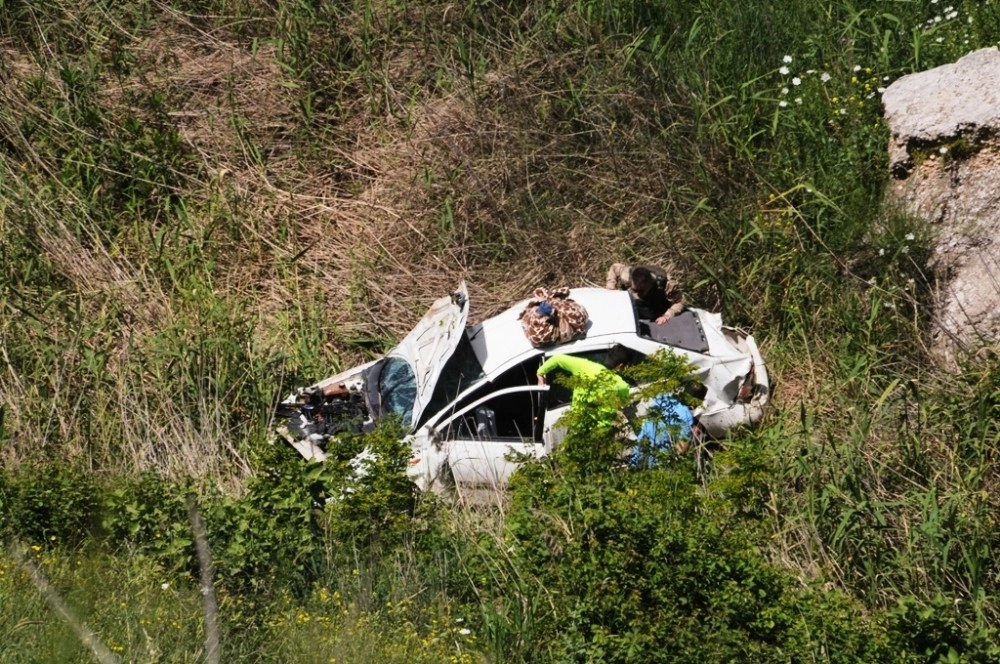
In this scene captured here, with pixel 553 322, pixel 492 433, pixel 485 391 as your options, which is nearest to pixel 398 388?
pixel 485 391

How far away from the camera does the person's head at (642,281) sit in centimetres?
937

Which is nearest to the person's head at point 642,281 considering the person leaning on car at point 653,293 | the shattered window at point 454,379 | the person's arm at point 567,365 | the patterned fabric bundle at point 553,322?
the person leaning on car at point 653,293

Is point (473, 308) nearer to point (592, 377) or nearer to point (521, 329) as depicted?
point (521, 329)

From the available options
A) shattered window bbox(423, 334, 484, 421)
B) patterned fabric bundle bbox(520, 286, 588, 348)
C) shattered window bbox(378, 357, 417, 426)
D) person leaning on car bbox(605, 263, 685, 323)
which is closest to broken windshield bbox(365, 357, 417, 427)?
shattered window bbox(378, 357, 417, 426)

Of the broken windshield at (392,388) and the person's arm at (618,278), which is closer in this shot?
the broken windshield at (392,388)

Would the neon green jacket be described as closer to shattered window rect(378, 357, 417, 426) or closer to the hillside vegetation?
the hillside vegetation

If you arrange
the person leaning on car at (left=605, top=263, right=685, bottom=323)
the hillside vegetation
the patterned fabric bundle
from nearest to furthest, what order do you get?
1. the hillside vegetation
2. the patterned fabric bundle
3. the person leaning on car at (left=605, top=263, right=685, bottom=323)

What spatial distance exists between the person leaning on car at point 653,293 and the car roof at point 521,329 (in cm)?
33

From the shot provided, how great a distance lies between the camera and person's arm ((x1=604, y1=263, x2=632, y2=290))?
381 inches

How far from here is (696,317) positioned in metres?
9.12

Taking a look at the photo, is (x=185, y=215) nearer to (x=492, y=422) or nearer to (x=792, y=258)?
Answer: (x=492, y=422)

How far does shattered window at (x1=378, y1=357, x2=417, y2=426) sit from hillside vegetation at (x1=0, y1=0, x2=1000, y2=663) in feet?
3.42

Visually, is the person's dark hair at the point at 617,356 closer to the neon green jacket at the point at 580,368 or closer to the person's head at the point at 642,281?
the neon green jacket at the point at 580,368

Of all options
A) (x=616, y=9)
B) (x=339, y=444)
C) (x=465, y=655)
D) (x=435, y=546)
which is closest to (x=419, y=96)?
(x=616, y=9)
